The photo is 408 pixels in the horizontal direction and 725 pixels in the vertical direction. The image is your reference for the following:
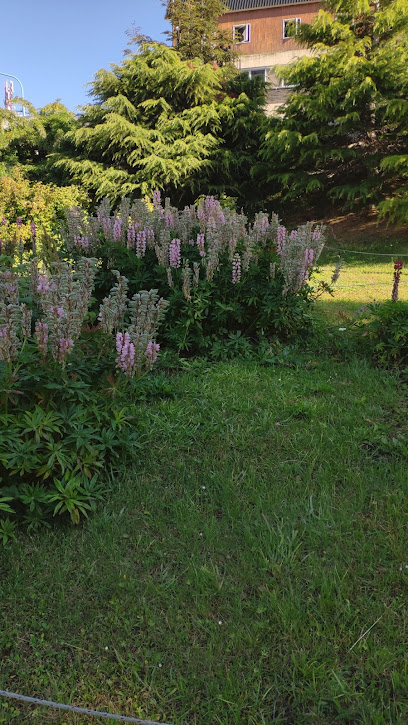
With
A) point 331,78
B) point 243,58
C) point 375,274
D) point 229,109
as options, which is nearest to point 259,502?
point 375,274

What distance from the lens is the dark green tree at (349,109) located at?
1123 cm

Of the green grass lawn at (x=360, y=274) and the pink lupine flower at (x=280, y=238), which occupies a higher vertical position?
the pink lupine flower at (x=280, y=238)

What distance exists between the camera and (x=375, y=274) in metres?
8.63

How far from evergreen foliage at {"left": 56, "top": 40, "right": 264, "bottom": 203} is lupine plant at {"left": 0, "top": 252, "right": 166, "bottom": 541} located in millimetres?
11438

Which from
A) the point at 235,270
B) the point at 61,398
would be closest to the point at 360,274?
the point at 235,270

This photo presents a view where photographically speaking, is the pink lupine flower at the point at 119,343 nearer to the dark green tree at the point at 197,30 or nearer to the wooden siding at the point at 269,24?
the dark green tree at the point at 197,30

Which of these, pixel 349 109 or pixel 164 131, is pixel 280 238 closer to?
pixel 349 109

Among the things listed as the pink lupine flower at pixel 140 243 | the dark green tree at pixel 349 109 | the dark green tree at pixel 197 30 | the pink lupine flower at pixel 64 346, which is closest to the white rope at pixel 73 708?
the pink lupine flower at pixel 64 346

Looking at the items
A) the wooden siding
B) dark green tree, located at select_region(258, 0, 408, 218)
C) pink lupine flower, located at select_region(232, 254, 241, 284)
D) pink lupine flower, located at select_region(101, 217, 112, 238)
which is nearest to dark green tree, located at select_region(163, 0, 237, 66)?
dark green tree, located at select_region(258, 0, 408, 218)

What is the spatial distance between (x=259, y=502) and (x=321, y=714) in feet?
3.21

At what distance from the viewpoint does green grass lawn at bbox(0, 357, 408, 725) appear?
1.60 meters

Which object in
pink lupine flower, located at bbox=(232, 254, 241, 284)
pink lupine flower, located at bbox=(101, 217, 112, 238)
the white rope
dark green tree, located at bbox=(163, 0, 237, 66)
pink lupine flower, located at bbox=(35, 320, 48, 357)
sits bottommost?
the white rope

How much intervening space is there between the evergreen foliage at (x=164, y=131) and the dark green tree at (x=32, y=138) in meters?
2.58

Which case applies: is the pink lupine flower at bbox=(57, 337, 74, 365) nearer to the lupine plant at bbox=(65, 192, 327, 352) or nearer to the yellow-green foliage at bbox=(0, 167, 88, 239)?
the lupine plant at bbox=(65, 192, 327, 352)
